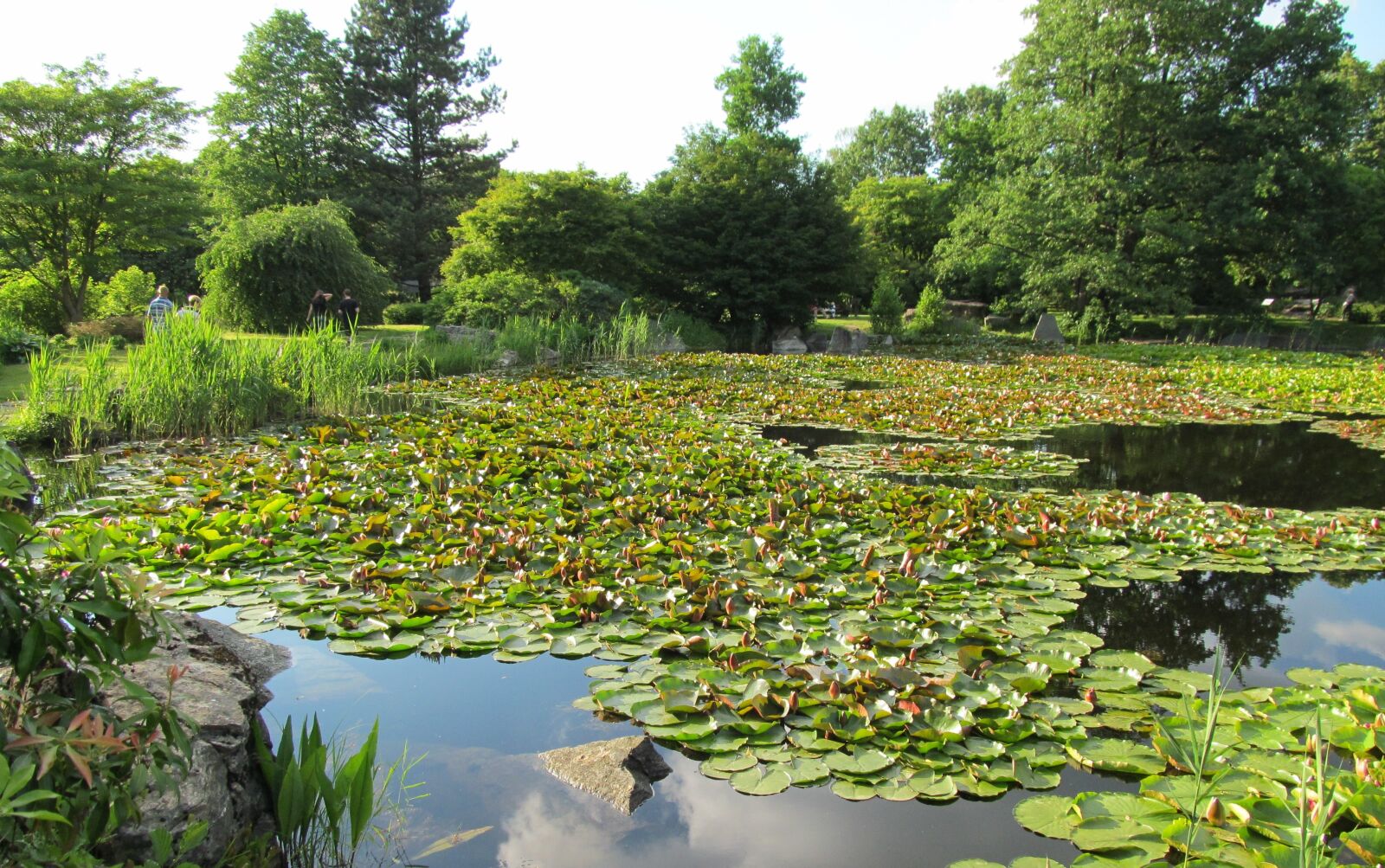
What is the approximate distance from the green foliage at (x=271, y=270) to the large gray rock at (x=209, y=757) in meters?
13.9

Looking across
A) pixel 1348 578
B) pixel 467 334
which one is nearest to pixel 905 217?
pixel 467 334

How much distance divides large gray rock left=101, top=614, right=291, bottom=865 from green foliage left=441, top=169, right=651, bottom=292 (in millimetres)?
15970

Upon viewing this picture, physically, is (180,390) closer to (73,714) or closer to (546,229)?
(73,714)

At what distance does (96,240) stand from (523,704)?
21.0 meters

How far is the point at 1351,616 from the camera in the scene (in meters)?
4.06

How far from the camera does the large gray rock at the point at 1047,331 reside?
2138 cm

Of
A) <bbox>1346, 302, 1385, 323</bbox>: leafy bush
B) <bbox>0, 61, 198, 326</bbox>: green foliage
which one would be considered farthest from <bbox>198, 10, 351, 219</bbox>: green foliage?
<bbox>1346, 302, 1385, 323</bbox>: leafy bush

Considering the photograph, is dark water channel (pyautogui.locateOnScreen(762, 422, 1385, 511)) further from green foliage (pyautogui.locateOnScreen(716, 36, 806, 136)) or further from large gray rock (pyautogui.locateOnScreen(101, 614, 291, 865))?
green foliage (pyautogui.locateOnScreen(716, 36, 806, 136))

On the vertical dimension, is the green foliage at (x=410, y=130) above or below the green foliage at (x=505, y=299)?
above

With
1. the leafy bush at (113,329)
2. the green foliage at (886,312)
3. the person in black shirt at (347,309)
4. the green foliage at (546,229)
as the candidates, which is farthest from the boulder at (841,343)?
the leafy bush at (113,329)

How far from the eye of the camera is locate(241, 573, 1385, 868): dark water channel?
2.34m

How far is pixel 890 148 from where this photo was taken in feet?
155

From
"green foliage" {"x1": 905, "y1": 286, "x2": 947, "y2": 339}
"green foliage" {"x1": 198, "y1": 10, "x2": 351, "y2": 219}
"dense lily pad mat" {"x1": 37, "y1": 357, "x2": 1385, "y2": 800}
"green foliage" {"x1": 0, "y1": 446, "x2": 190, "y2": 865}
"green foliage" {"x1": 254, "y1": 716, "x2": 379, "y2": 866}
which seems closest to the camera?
"green foliage" {"x1": 0, "y1": 446, "x2": 190, "y2": 865}

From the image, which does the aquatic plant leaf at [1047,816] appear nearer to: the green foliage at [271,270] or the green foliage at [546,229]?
the green foliage at [271,270]
